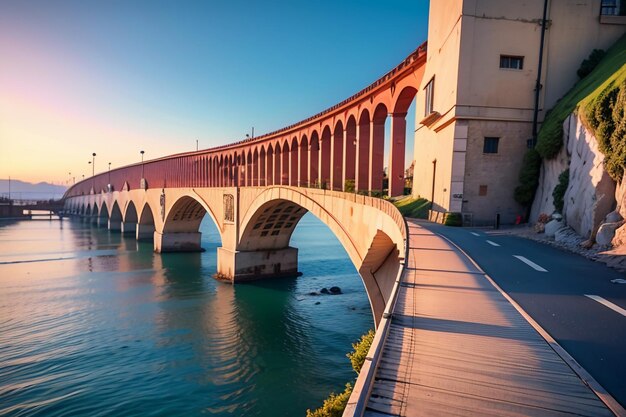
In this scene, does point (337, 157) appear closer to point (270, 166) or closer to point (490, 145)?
point (270, 166)

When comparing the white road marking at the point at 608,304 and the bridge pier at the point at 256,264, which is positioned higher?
the white road marking at the point at 608,304

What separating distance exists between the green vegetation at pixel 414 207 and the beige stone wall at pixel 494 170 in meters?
3.72

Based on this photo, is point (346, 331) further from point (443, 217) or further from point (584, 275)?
point (584, 275)

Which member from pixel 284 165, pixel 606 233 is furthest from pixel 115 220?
pixel 606 233

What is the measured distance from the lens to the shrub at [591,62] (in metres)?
20.4

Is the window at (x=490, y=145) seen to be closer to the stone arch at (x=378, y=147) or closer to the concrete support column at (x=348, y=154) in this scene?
the stone arch at (x=378, y=147)

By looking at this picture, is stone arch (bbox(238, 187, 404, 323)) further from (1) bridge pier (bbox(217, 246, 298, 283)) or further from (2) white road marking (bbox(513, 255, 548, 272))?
(2) white road marking (bbox(513, 255, 548, 272))

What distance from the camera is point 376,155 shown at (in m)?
27.2

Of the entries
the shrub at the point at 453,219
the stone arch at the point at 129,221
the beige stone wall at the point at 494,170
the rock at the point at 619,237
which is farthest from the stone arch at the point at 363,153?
the stone arch at the point at 129,221

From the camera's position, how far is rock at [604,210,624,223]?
12102 millimetres

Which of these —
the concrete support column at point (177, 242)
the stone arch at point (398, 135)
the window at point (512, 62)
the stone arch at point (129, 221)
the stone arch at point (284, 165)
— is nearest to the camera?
the window at point (512, 62)

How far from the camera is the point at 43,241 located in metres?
59.5

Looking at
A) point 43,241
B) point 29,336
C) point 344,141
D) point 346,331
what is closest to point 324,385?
point 346,331

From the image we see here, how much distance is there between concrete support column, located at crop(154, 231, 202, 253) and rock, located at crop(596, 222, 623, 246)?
1955 inches
